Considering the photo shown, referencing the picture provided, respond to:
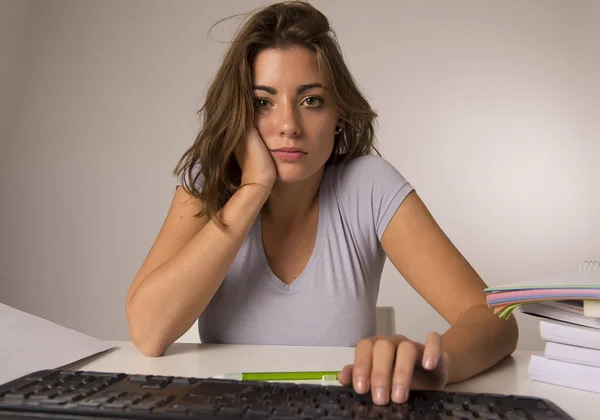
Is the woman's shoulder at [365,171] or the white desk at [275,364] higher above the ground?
the woman's shoulder at [365,171]

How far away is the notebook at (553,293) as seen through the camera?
0.83m

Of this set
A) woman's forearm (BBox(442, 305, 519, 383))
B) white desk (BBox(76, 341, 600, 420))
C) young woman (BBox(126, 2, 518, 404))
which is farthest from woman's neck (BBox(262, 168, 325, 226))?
woman's forearm (BBox(442, 305, 519, 383))

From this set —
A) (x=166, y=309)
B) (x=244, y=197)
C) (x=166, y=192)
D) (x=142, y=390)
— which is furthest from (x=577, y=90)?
(x=142, y=390)

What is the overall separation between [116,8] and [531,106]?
2.30m

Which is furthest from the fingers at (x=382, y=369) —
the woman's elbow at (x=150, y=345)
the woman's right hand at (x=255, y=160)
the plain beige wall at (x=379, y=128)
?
the plain beige wall at (x=379, y=128)

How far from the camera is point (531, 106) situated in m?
3.77

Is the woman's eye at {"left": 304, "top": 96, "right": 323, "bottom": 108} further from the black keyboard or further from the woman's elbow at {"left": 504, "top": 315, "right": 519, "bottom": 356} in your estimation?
the black keyboard

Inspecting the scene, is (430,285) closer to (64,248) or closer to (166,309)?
(166,309)

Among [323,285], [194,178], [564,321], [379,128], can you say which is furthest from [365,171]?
[379,128]

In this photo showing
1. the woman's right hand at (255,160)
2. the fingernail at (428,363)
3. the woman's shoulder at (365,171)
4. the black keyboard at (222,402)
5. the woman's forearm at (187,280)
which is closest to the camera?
the black keyboard at (222,402)

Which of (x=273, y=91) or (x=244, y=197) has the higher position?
(x=273, y=91)

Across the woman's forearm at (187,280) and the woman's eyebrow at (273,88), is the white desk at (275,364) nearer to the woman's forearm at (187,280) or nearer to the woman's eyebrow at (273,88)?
the woman's forearm at (187,280)

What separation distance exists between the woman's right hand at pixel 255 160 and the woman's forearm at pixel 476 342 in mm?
502

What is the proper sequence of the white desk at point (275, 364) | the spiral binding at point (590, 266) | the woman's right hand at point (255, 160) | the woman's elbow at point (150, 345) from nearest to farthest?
the white desk at point (275, 364) → the spiral binding at point (590, 266) → the woman's elbow at point (150, 345) → the woman's right hand at point (255, 160)
